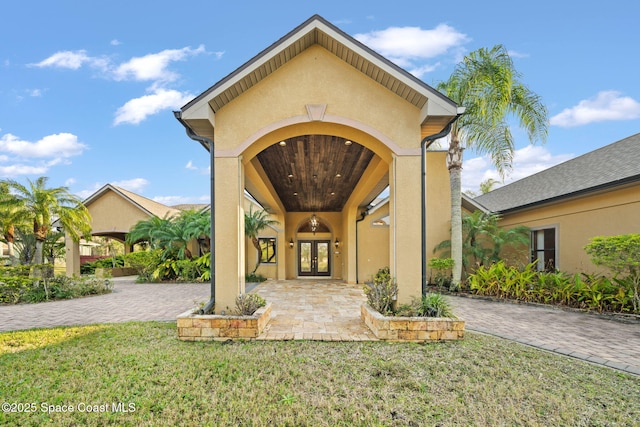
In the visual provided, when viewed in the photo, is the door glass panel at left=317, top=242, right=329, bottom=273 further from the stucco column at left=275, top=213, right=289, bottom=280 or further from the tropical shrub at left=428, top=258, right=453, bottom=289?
the tropical shrub at left=428, top=258, right=453, bottom=289

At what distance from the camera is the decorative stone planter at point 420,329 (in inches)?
203

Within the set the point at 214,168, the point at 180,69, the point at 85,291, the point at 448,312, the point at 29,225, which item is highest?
the point at 180,69

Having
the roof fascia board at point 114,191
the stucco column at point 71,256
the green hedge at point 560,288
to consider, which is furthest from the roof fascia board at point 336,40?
the stucco column at point 71,256

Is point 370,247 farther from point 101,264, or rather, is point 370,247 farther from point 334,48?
point 101,264

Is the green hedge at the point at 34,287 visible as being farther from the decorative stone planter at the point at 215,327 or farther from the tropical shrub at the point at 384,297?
the tropical shrub at the point at 384,297

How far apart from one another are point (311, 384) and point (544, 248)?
10.4 metres

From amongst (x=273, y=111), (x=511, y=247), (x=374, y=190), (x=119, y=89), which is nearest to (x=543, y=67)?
(x=511, y=247)

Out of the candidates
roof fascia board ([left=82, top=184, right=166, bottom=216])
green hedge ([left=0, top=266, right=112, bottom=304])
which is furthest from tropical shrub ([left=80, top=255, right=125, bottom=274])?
green hedge ([left=0, top=266, right=112, bottom=304])

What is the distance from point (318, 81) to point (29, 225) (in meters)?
14.9

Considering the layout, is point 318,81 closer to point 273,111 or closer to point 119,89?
point 273,111

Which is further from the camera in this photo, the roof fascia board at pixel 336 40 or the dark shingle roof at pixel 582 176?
the dark shingle roof at pixel 582 176

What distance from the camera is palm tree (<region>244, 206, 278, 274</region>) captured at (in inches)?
575

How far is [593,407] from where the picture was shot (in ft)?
10.3

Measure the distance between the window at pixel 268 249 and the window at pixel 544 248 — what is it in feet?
38.5
